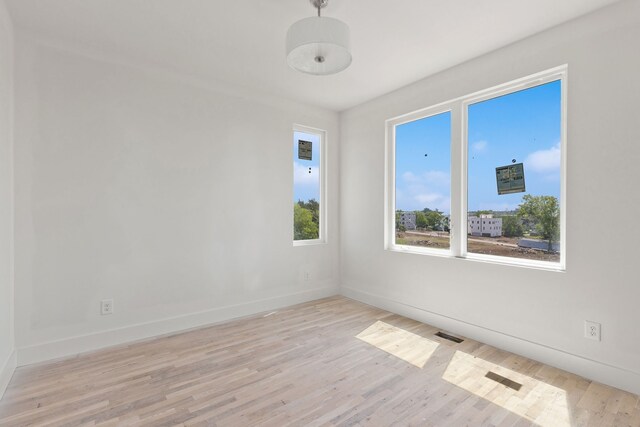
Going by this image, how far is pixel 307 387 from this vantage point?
225 centimetres

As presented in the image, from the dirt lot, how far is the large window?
47.4 inches

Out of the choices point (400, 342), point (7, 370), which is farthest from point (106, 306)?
point (400, 342)

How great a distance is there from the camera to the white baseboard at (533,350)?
2211 mm

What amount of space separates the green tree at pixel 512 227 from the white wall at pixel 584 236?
1.07 ft

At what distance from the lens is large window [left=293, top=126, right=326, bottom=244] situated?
14.2 ft

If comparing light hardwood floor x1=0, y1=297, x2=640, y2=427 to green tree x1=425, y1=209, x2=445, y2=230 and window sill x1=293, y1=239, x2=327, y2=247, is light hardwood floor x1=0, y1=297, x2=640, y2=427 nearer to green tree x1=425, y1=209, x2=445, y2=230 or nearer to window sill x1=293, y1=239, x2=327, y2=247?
green tree x1=425, y1=209, x2=445, y2=230

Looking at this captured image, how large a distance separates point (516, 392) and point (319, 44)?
2.70 metres

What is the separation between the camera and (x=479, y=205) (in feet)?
10.3

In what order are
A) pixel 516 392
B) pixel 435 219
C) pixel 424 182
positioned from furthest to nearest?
pixel 424 182 < pixel 435 219 < pixel 516 392

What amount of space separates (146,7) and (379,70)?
2109 millimetres

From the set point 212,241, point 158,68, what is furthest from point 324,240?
point 158,68

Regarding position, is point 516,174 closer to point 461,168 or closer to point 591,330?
point 461,168

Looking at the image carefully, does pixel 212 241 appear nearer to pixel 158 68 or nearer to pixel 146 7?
pixel 158 68

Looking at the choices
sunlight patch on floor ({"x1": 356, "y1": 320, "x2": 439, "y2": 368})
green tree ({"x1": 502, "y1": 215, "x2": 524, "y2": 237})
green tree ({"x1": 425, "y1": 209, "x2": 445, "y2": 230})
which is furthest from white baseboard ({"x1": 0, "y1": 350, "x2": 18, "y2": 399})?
green tree ({"x1": 502, "y1": 215, "x2": 524, "y2": 237})
